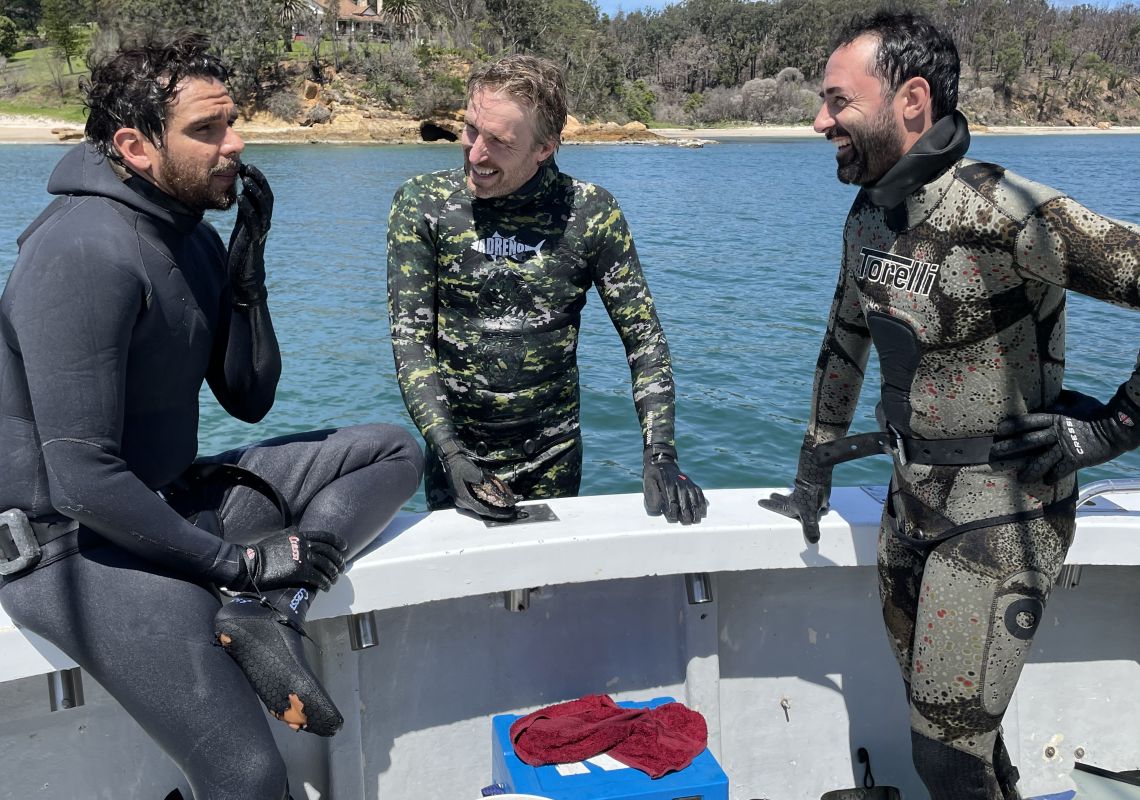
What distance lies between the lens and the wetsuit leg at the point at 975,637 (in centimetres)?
238

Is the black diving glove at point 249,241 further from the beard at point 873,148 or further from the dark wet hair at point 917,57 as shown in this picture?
the dark wet hair at point 917,57

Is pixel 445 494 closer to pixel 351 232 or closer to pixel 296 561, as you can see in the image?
pixel 296 561

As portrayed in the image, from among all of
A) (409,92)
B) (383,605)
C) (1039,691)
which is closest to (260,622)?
(383,605)

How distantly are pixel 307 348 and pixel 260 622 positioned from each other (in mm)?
13051

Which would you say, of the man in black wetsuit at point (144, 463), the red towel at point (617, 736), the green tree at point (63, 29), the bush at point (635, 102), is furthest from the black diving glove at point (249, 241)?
the bush at point (635, 102)

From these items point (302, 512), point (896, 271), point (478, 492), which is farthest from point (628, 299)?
point (302, 512)

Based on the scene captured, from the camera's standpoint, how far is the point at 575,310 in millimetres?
3371

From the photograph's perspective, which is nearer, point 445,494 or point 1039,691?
point 1039,691

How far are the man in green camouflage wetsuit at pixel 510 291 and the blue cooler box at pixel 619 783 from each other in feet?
2.70

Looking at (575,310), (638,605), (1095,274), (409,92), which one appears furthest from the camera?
(409,92)

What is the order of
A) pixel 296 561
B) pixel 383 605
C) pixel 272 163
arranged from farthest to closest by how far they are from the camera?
pixel 272 163
pixel 383 605
pixel 296 561

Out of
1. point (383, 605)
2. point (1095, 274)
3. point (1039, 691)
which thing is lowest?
point (1039, 691)

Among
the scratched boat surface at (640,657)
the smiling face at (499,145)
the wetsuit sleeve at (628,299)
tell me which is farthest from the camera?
the wetsuit sleeve at (628,299)

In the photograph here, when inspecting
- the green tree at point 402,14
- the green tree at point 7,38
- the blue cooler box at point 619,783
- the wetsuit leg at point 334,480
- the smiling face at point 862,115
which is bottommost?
the blue cooler box at point 619,783
